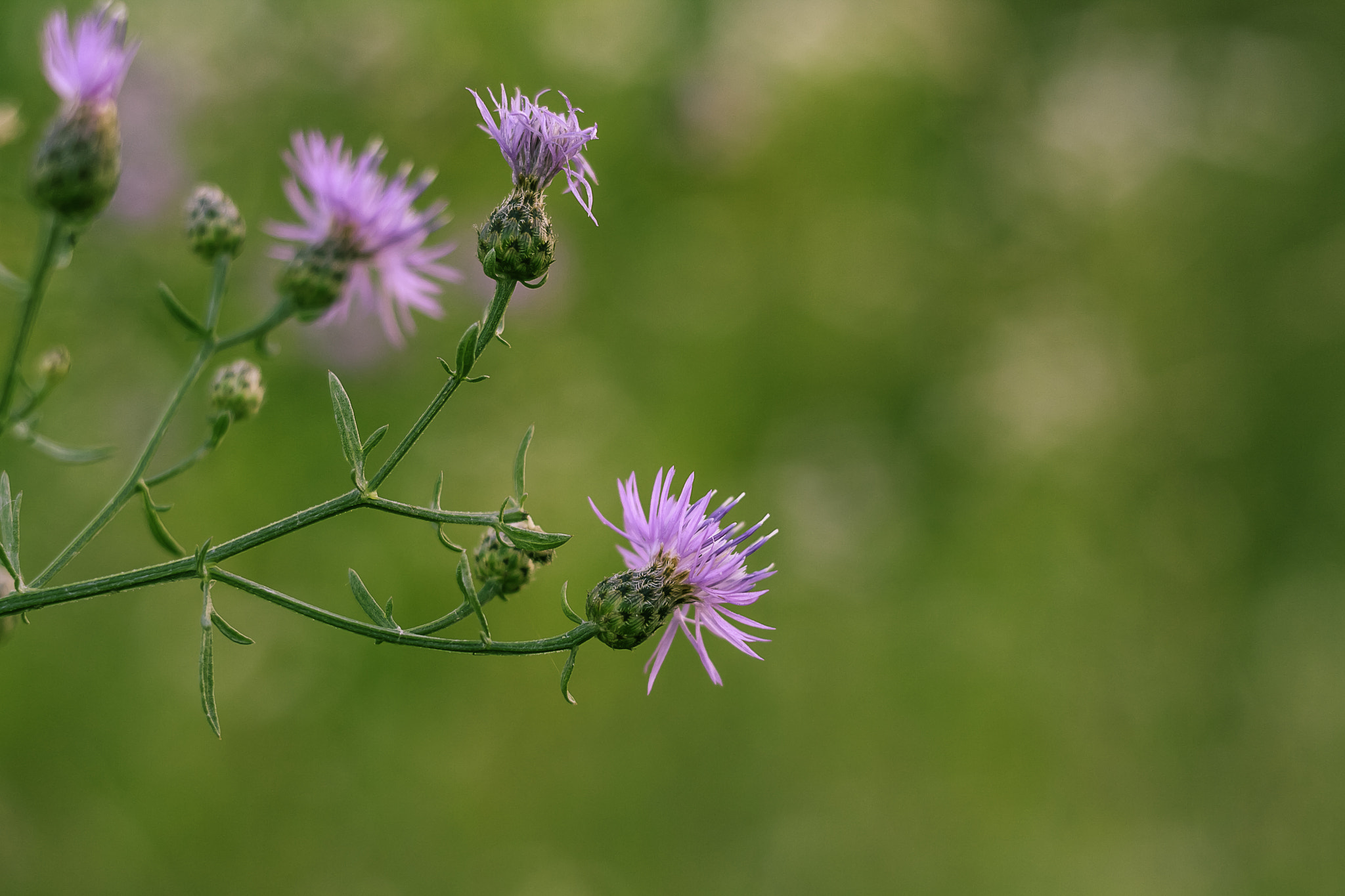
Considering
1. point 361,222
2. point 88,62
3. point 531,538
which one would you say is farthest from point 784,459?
point 88,62

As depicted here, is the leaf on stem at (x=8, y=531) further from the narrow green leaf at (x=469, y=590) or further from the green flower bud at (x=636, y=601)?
the green flower bud at (x=636, y=601)

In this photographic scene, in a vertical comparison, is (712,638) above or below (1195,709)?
below

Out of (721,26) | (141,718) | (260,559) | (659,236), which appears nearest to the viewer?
(141,718)

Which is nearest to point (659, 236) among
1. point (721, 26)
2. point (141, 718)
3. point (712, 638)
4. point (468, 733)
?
point (721, 26)

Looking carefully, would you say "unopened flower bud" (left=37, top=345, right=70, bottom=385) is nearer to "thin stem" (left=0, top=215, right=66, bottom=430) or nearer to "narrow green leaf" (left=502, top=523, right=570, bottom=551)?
"thin stem" (left=0, top=215, right=66, bottom=430)

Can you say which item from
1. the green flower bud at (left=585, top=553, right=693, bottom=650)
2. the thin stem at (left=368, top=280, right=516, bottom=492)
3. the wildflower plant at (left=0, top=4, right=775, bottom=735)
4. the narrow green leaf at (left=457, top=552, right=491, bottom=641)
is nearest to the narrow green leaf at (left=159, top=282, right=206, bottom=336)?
the wildflower plant at (left=0, top=4, right=775, bottom=735)

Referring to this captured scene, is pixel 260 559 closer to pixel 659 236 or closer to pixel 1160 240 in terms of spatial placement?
pixel 659 236
